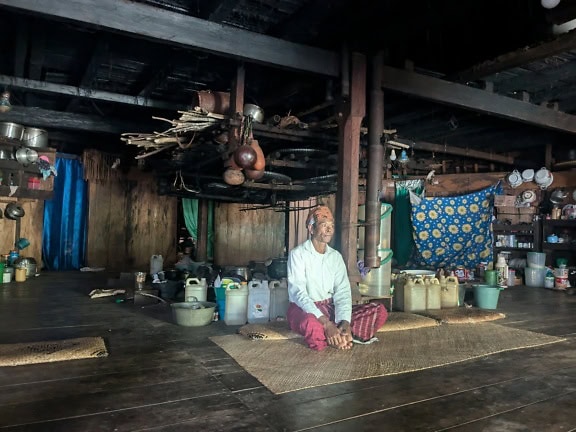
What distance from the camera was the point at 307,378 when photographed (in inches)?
115

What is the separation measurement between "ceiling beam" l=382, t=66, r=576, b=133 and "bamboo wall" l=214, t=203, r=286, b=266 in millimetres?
6422

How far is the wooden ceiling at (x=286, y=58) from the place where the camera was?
3.79m

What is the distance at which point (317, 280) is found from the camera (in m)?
3.92

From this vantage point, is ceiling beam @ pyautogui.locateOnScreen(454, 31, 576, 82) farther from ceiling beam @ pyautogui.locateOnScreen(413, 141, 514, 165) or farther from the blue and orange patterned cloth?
the blue and orange patterned cloth

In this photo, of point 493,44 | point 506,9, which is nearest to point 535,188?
point 493,44

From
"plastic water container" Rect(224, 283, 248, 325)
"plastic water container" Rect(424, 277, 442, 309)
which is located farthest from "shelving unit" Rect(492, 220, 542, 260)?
Result: "plastic water container" Rect(224, 283, 248, 325)

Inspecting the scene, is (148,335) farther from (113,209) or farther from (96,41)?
(113,209)

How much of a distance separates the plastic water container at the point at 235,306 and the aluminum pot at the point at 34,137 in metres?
5.44

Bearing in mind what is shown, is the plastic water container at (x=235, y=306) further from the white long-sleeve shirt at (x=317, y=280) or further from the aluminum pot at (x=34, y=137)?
the aluminum pot at (x=34, y=137)

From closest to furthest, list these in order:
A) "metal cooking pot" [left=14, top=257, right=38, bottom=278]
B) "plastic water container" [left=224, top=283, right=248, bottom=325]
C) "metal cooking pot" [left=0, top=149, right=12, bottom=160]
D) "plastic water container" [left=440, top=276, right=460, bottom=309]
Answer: "plastic water container" [left=224, top=283, right=248, bottom=325] < "plastic water container" [left=440, top=276, right=460, bottom=309] < "metal cooking pot" [left=0, top=149, right=12, bottom=160] < "metal cooking pot" [left=14, top=257, right=38, bottom=278]

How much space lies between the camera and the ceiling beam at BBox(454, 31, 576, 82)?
413cm

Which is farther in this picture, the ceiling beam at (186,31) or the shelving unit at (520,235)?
the shelving unit at (520,235)

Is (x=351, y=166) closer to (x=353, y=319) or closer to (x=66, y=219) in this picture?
(x=353, y=319)

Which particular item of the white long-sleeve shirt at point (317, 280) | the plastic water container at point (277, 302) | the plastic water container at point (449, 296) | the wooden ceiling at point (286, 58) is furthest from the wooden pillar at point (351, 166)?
the plastic water container at point (449, 296)
